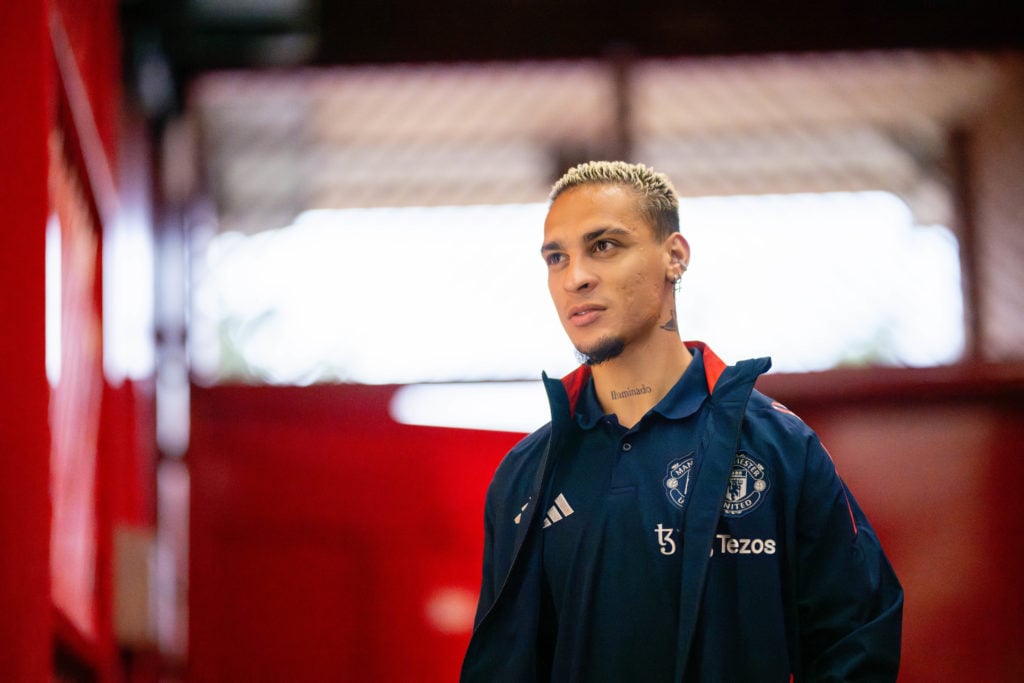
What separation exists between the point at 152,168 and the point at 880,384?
105 inches

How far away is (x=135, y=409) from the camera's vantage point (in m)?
3.86

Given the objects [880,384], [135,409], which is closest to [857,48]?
[880,384]

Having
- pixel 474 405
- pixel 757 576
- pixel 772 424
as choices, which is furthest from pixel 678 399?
pixel 474 405

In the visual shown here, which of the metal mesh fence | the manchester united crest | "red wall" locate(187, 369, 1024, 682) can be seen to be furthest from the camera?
the metal mesh fence

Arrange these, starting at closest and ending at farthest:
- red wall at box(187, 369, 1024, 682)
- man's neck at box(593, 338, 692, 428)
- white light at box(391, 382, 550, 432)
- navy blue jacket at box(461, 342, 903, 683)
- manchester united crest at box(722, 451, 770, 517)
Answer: navy blue jacket at box(461, 342, 903, 683), manchester united crest at box(722, 451, 770, 517), man's neck at box(593, 338, 692, 428), red wall at box(187, 369, 1024, 682), white light at box(391, 382, 550, 432)

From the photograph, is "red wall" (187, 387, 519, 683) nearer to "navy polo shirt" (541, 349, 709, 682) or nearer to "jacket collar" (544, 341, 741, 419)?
"jacket collar" (544, 341, 741, 419)

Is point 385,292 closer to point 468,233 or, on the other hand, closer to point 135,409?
point 468,233

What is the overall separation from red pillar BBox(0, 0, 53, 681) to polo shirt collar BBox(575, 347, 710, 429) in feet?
3.65

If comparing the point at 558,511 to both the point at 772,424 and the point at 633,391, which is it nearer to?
the point at 633,391

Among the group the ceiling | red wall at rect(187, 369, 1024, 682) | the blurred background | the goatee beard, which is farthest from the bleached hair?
the ceiling

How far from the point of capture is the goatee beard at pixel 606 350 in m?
2.37

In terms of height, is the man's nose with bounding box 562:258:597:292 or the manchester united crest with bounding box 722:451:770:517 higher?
the man's nose with bounding box 562:258:597:292

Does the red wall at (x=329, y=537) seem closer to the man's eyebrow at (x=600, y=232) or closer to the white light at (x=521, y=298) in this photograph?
the white light at (x=521, y=298)

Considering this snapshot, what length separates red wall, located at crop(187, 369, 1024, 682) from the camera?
386 cm
